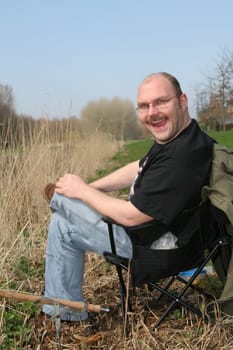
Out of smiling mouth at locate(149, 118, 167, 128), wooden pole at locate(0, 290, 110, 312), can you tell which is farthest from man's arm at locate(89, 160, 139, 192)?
wooden pole at locate(0, 290, 110, 312)

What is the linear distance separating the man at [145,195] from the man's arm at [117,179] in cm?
45

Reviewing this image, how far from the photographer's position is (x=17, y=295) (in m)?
2.11

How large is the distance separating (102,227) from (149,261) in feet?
0.95

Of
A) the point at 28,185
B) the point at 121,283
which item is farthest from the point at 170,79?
the point at 28,185

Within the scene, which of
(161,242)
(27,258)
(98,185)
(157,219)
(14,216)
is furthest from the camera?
(14,216)

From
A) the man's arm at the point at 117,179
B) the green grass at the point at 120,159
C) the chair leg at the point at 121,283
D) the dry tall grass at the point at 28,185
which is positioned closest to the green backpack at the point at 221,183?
the chair leg at the point at 121,283

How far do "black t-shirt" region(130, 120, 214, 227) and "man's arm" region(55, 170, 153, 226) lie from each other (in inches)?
1.9

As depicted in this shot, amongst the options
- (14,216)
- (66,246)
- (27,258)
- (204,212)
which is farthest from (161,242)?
(14,216)

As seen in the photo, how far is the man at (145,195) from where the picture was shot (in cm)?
210

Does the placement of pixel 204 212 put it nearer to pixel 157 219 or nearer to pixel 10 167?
pixel 157 219

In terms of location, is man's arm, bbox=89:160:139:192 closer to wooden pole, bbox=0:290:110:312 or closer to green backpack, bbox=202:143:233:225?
green backpack, bbox=202:143:233:225

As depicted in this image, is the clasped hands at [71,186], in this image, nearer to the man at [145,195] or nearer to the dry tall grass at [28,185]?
the man at [145,195]

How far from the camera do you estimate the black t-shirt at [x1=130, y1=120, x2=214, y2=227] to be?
82.2 inches

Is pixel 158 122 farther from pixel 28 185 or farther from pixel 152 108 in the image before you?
pixel 28 185
